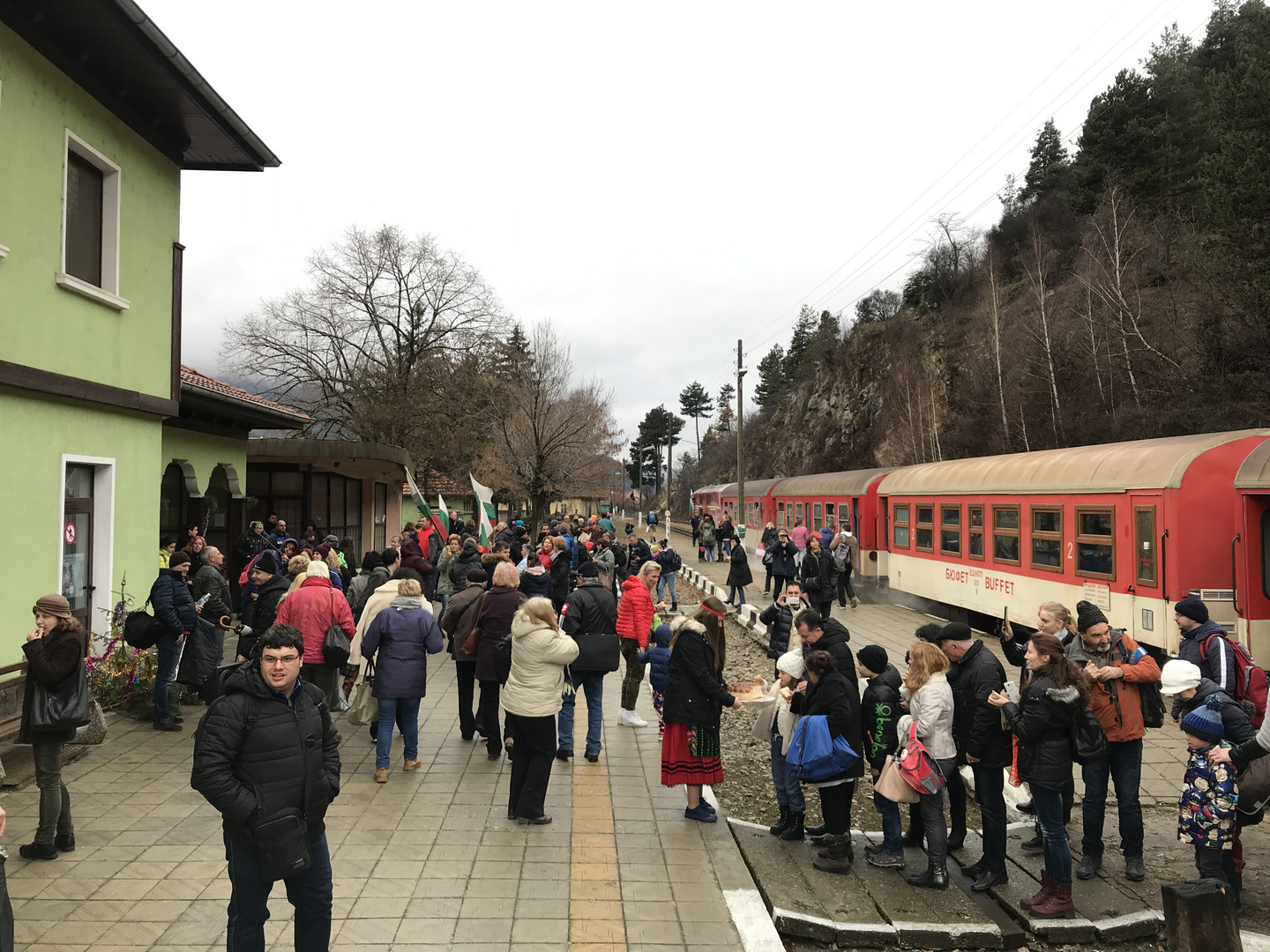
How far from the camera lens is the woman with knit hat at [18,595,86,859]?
5.33 metres

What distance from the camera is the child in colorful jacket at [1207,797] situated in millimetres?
4938

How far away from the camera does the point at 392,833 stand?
605 centimetres

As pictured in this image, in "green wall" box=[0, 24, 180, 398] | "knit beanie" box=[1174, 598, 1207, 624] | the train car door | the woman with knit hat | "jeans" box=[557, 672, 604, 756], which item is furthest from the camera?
the train car door

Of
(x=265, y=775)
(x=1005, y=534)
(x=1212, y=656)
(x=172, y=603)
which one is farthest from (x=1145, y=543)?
(x=172, y=603)

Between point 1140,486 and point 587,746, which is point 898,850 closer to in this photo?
point 587,746

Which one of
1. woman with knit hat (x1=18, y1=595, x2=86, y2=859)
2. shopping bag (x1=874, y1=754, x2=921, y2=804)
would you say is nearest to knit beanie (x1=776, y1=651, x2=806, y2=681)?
shopping bag (x1=874, y1=754, x2=921, y2=804)

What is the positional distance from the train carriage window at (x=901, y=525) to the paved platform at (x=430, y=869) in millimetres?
12846

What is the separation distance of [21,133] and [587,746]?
25.0 ft

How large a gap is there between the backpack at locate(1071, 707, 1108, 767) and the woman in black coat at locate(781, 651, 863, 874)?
1308mm

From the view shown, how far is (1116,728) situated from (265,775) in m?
5.09

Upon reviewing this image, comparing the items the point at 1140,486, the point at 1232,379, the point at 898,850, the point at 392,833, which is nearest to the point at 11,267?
the point at 392,833

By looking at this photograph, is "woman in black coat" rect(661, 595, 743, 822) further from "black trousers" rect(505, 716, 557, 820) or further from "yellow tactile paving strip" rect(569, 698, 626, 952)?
"black trousers" rect(505, 716, 557, 820)

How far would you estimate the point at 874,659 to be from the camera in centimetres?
586

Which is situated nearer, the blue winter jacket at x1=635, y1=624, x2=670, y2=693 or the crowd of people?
the crowd of people
